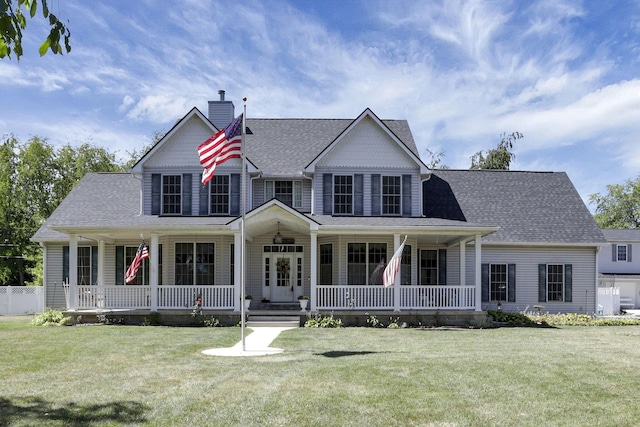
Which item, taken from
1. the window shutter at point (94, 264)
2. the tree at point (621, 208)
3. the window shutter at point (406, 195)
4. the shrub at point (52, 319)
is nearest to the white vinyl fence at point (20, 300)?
the window shutter at point (94, 264)

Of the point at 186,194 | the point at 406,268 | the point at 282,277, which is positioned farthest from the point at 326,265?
the point at 186,194

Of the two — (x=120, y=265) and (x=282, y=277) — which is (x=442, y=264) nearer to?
(x=282, y=277)

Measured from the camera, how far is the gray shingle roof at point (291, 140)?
23422 mm

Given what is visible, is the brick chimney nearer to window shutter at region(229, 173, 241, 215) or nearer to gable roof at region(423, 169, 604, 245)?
window shutter at region(229, 173, 241, 215)

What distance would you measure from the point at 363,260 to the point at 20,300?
52.7ft

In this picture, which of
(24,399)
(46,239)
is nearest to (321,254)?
(46,239)

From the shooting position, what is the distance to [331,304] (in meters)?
20.3

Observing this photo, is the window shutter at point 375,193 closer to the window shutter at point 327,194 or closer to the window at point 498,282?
the window shutter at point 327,194

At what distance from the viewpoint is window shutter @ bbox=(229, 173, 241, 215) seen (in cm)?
2233

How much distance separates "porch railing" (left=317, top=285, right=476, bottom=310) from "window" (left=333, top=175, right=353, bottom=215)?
10.6 ft

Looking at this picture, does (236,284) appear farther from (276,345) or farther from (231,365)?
(231,365)

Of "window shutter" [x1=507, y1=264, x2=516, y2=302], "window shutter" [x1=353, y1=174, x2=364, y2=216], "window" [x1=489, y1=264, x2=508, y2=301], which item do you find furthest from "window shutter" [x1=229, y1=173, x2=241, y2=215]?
"window shutter" [x1=507, y1=264, x2=516, y2=302]

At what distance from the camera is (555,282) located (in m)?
23.9

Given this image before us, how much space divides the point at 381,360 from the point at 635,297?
1330 inches
